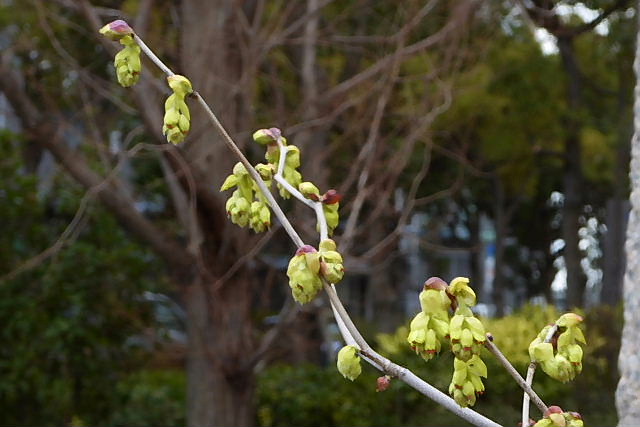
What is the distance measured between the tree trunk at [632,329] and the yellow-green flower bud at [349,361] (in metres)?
0.39

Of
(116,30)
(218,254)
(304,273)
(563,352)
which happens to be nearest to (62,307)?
(218,254)

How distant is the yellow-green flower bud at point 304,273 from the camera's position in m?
1.59

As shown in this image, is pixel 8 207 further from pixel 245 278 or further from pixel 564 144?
pixel 564 144

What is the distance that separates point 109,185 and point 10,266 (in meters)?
2.74

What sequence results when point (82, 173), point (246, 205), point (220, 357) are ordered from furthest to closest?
point (220, 357) → point (82, 173) → point (246, 205)

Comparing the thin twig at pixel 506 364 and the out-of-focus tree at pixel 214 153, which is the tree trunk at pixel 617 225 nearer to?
the out-of-focus tree at pixel 214 153

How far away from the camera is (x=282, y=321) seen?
20.0 feet

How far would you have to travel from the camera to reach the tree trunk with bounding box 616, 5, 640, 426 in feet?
4.36

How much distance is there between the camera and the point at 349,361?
5.22ft

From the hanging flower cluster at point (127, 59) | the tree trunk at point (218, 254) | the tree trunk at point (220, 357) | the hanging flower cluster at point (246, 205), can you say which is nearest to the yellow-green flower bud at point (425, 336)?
the hanging flower cluster at point (246, 205)

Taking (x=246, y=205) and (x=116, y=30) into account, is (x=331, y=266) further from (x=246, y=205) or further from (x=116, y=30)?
(x=116, y=30)

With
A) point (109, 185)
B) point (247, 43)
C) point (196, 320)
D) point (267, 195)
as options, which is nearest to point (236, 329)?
point (196, 320)

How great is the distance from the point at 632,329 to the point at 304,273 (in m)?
0.49

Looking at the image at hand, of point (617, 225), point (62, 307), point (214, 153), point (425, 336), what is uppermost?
point (617, 225)
